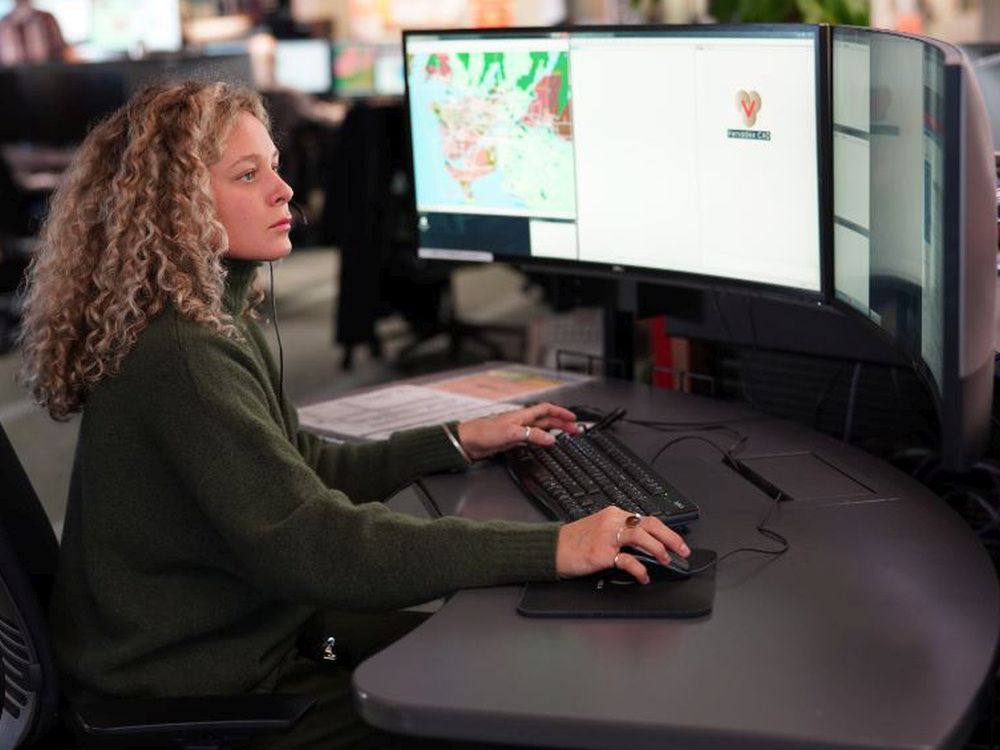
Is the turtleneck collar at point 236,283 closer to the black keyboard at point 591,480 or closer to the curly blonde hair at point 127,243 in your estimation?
the curly blonde hair at point 127,243

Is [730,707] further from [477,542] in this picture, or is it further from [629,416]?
[629,416]

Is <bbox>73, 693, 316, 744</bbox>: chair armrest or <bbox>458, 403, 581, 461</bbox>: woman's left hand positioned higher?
<bbox>458, 403, 581, 461</bbox>: woman's left hand

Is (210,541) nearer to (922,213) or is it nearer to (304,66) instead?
(922,213)

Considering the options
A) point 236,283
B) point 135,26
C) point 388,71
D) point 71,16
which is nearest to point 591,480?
point 236,283

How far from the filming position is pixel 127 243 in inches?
57.9

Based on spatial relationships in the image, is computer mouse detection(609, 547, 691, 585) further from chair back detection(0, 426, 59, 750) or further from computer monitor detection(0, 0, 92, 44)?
computer monitor detection(0, 0, 92, 44)

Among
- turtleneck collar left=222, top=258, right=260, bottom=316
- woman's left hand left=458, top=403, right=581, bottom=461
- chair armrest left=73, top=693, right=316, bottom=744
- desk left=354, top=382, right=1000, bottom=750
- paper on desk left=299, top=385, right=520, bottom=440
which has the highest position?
turtleneck collar left=222, top=258, right=260, bottom=316

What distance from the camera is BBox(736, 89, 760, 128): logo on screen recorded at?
70.9 inches

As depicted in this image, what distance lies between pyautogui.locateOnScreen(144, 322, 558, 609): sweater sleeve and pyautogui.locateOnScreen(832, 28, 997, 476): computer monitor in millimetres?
388

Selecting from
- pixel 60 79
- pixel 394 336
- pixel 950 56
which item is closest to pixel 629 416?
pixel 950 56

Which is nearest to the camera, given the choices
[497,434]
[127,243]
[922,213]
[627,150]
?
[922,213]

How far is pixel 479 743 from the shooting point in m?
1.12

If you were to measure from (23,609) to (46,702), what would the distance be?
0.11 m

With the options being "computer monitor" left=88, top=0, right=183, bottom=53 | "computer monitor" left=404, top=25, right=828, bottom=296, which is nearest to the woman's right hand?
"computer monitor" left=404, top=25, right=828, bottom=296
